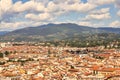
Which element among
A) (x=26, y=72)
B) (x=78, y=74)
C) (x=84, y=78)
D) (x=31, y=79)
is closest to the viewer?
(x=31, y=79)

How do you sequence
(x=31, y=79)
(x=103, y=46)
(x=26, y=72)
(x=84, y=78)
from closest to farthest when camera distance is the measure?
1. (x=31, y=79)
2. (x=84, y=78)
3. (x=26, y=72)
4. (x=103, y=46)

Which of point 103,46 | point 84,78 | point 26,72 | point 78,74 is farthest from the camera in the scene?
point 103,46

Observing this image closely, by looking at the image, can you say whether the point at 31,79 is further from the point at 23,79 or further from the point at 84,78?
the point at 84,78

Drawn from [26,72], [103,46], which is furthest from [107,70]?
[103,46]

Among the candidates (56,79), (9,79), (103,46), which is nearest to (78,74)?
(56,79)

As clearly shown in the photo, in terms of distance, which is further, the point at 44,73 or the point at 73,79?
the point at 44,73

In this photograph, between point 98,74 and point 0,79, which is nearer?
point 0,79

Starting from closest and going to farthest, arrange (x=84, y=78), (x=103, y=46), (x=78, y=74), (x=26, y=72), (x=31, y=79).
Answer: (x=31, y=79), (x=84, y=78), (x=78, y=74), (x=26, y=72), (x=103, y=46)

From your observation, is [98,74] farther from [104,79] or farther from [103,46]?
[103,46]
